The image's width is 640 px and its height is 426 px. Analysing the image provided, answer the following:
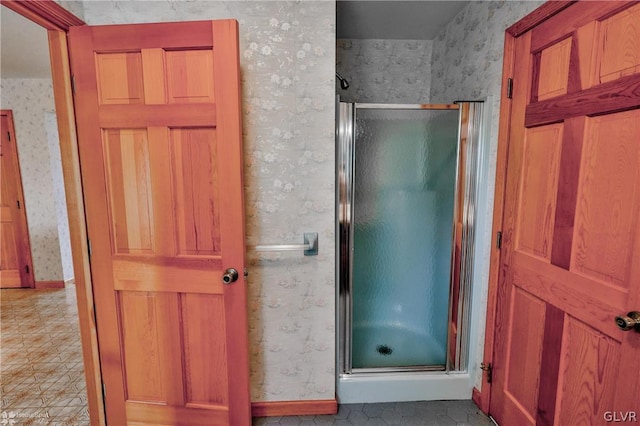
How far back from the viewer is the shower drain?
1975mm

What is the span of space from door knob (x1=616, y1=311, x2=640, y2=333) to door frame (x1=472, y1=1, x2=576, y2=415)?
62 cm

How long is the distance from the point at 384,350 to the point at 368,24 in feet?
7.39

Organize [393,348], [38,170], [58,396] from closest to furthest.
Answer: [58,396]
[393,348]
[38,170]

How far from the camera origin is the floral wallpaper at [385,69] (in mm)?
2562

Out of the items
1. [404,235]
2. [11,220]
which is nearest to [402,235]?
[404,235]

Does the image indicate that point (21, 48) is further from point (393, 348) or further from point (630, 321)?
point (630, 321)

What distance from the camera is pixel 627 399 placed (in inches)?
40.4

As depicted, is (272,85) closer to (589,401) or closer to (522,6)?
(522,6)

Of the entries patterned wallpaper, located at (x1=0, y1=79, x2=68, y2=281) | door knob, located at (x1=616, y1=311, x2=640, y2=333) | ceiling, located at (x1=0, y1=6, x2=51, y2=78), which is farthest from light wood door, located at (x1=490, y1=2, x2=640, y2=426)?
patterned wallpaper, located at (x1=0, y1=79, x2=68, y2=281)

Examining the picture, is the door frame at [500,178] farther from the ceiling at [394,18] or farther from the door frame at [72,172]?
the door frame at [72,172]

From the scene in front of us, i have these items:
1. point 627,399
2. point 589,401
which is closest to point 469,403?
point 589,401

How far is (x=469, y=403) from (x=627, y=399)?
963mm

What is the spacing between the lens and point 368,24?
224cm

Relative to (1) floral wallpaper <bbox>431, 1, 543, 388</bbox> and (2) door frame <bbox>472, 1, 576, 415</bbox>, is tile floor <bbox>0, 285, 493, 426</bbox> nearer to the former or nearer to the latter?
→ (2) door frame <bbox>472, 1, 576, 415</bbox>
